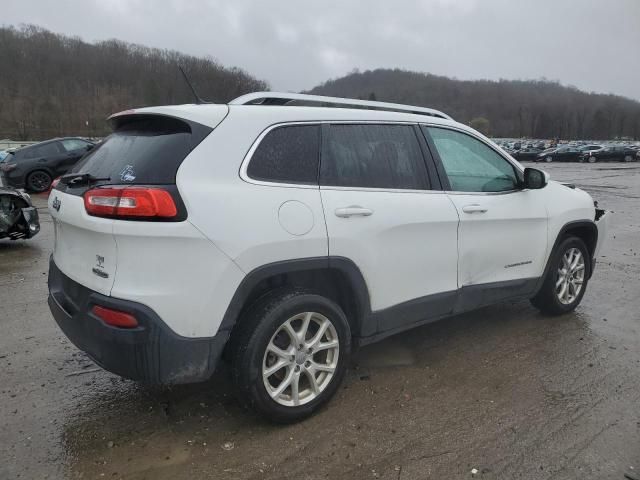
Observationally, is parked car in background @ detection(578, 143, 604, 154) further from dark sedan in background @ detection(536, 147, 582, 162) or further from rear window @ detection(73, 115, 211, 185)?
rear window @ detection(73, 115, 211, 185)

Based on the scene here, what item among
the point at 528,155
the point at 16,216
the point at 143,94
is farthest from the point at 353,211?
the point at 143,94

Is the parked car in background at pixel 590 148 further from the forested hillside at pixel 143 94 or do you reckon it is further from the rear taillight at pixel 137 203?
the rear taillight at pixel 137 203

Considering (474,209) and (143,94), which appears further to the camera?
(143,94)

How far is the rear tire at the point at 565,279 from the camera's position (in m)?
4.68

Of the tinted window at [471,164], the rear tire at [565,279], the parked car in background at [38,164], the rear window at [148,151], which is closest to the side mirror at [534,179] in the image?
the tinted window at [471,164]

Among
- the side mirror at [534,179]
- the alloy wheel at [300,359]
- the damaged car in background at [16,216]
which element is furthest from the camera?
the damaged car in background at [16,216]

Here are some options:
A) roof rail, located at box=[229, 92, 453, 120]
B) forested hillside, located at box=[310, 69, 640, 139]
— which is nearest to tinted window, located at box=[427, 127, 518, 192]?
roof rail, located at box=[229, 92, 453, 120]

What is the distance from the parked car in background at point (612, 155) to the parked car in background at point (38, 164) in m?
44.4

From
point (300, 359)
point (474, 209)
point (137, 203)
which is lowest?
point (300, 359)

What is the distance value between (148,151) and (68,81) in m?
121

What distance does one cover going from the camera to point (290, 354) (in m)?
3.00

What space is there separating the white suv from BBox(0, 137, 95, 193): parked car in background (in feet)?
46.4

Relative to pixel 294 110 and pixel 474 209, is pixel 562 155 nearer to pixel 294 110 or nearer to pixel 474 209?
pixel 474 209

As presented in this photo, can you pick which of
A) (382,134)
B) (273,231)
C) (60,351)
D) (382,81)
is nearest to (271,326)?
(273,231)
